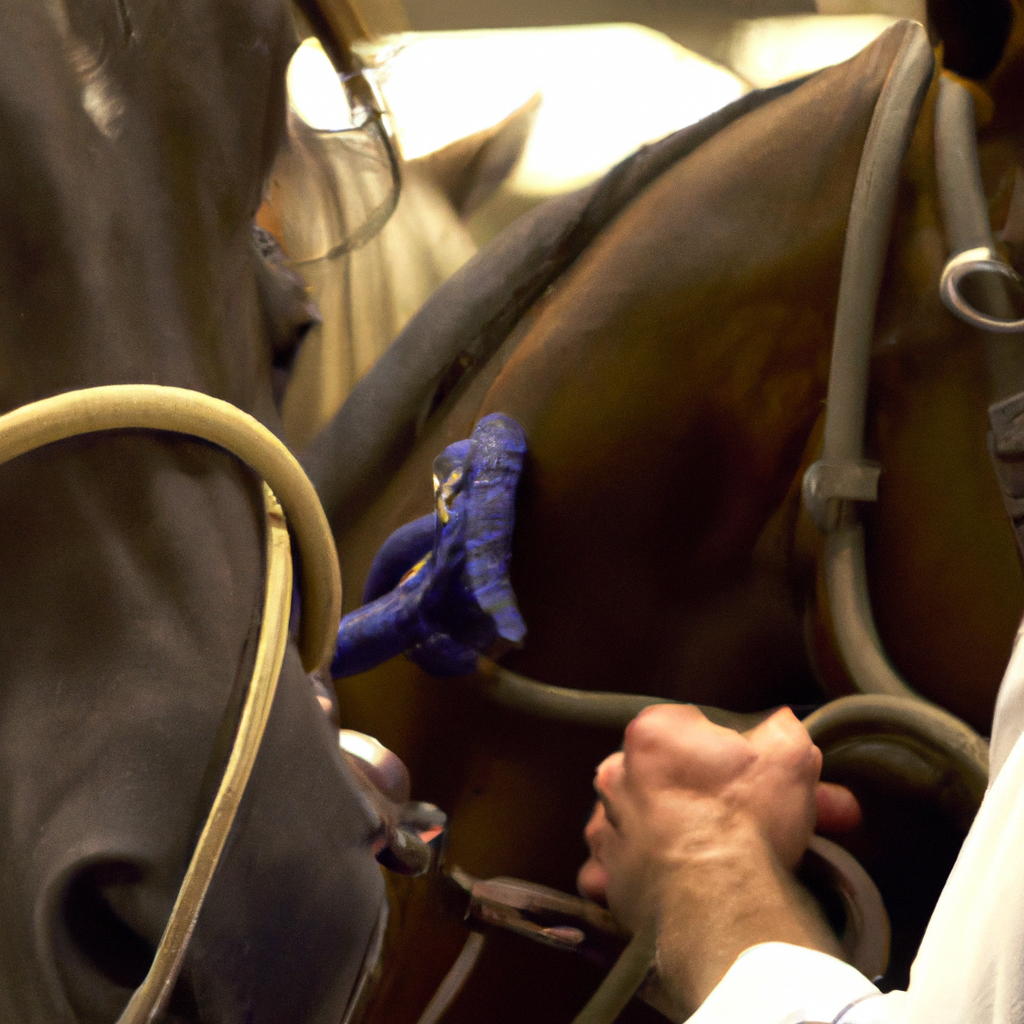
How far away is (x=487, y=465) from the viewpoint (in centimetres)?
39

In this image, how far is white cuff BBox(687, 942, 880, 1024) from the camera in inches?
7.9

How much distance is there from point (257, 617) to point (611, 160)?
0.23 meters

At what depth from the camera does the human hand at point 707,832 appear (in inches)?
11.2

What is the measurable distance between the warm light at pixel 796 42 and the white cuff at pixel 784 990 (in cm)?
29

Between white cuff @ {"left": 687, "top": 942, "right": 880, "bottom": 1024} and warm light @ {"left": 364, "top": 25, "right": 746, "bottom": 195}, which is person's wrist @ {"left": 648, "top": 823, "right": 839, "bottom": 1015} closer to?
white cuff @ {"left": 687, "top": 942, "right": 880, "bottom": 1024}

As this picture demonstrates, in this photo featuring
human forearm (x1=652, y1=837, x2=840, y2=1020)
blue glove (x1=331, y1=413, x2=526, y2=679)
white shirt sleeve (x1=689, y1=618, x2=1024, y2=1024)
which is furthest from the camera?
blue glove (x1=331, y1=413, x2=526, y2=679)

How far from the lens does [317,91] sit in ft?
1.38

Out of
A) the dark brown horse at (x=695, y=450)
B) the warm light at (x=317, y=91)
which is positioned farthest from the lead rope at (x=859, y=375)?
the warm light at (x=317, y=91)

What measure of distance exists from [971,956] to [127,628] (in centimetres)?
19

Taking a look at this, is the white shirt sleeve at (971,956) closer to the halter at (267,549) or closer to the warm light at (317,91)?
the halter at (267,549)

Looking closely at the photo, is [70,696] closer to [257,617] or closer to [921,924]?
[257,617]

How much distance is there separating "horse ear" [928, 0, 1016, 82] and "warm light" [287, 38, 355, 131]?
239 mm

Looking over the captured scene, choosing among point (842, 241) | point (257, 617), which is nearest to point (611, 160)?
point (842, 241)

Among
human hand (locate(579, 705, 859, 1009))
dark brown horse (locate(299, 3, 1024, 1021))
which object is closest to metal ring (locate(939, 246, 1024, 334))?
dark brown horse (locate(299, 3, 1024, 1021))
